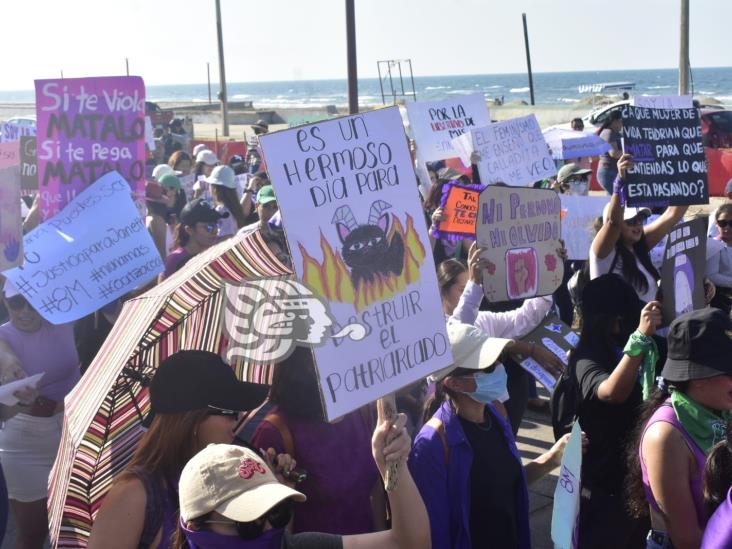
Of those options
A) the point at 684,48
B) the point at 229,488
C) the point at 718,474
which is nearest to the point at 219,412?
the point at 229,488

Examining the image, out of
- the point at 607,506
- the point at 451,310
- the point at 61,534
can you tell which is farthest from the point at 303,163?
the point at 451,310

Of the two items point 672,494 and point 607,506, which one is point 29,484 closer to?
point 607,506

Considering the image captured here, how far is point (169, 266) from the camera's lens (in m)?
5.80

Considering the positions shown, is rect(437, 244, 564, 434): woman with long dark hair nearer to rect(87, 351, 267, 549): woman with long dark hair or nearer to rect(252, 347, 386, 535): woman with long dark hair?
rect(252, 347, 386, 535): woman with long dark hair

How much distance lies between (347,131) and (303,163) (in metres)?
0.25

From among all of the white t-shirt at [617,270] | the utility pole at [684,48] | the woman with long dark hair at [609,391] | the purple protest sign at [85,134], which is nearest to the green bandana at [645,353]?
the woman with long dark hair at [609,391]

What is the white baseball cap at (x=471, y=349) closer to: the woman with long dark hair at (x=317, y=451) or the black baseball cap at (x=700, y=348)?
the woman with long dark hair at (x=317, y=451)

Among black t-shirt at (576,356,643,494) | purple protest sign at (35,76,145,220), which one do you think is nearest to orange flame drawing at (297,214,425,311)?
black t-shirt at (576,356,643,494)

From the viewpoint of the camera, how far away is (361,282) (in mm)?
2713

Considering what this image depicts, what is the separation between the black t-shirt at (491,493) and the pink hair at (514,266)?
182 centimetres

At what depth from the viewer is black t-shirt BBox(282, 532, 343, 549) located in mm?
2236

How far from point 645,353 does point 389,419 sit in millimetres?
1310

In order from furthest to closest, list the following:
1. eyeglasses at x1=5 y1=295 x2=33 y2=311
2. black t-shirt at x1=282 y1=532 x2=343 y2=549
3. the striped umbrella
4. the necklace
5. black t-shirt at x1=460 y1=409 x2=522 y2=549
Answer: eyeglasses at x1=5 y1=295 x2=33 y2=311, the necklace, black t-shirt at x1=460 y1=409 x2=522 y2=549, the striped umbrella, black t-shirt at x1=282 y1=532 x2=343 y2=549

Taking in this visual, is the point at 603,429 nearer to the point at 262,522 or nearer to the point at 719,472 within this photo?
the point at 719,472
